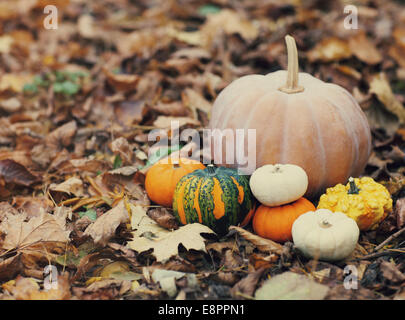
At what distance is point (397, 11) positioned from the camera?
210 inches

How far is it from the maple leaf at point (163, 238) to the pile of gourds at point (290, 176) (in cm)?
11

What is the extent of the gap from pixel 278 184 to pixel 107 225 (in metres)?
0.94

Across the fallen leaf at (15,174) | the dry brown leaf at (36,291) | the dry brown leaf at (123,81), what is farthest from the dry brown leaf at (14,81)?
the dry brown leaf at (36,291)

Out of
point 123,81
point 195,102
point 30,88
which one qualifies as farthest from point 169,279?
point 30,88

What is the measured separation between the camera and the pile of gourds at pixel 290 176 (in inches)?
94.6

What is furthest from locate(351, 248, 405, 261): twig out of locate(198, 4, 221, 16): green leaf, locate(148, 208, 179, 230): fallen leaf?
locate(198, 4, 221, 16): green leaf

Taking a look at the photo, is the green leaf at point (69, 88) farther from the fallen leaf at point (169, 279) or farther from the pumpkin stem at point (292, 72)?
the fallen leaf at point (169, 279)

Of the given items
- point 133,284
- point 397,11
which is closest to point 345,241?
point 133,284

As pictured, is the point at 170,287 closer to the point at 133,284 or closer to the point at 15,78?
the point at 133,284

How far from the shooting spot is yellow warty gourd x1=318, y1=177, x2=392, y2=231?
96.1 inches

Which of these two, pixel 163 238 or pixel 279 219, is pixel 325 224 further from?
pixel 163 238

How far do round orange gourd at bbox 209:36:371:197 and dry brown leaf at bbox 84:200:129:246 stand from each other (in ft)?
2.49

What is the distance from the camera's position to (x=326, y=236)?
2.21 m

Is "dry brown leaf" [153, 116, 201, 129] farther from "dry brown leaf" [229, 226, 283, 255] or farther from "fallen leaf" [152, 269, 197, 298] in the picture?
"fallen leaf" [152, 269, 197, 298]
